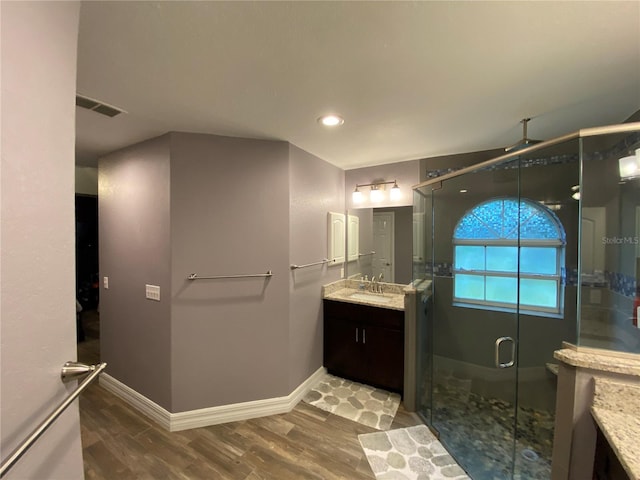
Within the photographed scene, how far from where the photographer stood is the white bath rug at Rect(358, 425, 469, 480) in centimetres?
159

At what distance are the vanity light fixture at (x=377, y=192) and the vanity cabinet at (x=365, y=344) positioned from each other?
1241 mm

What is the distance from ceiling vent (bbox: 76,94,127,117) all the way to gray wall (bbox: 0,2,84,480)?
0.95 m

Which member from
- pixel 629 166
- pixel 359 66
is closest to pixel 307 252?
pixel 359 66

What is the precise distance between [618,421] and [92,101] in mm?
2984

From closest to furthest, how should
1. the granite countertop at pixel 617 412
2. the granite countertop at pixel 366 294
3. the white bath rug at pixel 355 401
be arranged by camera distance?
the granite countertop at pixel 617 412 → the white bath rug at pixel 355 401 → the granite countertop at pixel 366 294

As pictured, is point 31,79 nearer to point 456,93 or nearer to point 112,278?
point 456,93

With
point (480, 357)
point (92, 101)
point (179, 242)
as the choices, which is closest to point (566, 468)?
point (480, 357)

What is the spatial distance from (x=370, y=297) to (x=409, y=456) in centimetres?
133

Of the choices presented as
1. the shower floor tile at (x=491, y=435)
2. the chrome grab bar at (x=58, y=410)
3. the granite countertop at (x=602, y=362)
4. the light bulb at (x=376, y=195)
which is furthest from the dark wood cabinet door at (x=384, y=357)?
the chrome grab bar at (x=58, y=410)

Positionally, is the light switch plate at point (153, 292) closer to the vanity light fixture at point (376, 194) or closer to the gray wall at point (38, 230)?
the gray wall at point (38, 230)

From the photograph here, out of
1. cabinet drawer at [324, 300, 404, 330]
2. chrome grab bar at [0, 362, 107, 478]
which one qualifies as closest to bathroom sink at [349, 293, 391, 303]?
cabinet drawer at [324, 300, 404, 330]

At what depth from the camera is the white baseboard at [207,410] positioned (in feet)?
6.40

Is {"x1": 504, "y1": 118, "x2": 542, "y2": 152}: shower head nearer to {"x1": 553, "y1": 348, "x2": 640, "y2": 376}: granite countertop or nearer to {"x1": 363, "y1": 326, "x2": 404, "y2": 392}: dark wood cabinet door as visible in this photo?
{"x1": 553, "y1": 348, "x2": 640, "y2": 376}: granite countertop

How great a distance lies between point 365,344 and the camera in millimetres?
2463
